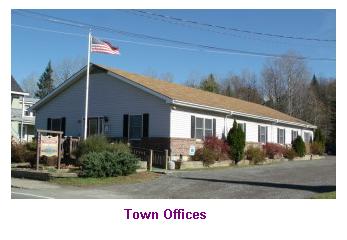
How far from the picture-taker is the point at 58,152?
70.4 ft

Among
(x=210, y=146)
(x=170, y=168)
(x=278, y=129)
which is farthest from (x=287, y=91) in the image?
(x=170, y=168)

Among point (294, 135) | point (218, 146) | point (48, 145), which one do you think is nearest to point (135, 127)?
point (218, 146)

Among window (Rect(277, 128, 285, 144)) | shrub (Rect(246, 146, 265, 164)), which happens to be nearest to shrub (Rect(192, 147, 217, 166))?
shrub (Rect(246, 146, 265, 164))

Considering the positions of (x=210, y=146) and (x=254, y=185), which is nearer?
(x=254, y=185)

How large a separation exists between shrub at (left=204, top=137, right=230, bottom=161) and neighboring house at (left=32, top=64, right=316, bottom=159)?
0.58 metres

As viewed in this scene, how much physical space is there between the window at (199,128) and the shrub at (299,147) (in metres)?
12.9

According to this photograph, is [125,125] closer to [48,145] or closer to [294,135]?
[48,145]

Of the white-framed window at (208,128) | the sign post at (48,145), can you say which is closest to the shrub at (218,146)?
the white-framed window at (208,128)

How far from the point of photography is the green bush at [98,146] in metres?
21.0

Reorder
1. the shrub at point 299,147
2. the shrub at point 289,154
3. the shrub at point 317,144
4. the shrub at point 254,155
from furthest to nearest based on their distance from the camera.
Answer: the shrub at point 317,144 → the shrub at point 299,147 → the shrub at point 289,154 → the shrub at point 254,155

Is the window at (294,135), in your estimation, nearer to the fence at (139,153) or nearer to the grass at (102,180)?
the fence at (139,153)

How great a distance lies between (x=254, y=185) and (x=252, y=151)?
44.3ft

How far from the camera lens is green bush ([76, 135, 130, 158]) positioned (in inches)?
826

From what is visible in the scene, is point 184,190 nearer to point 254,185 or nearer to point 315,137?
point 254,185
